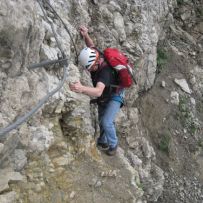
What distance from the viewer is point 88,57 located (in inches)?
296

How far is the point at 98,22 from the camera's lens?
9.66m

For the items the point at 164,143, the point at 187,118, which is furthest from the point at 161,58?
the point at 164,143

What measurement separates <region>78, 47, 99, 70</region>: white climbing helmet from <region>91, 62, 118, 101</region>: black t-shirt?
24 cm

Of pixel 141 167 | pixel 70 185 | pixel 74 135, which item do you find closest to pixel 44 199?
pixel 70 185

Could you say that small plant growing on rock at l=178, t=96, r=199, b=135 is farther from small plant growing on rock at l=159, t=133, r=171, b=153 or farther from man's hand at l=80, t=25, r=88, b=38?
man's hand at l=80, t=25, r=88, b=38

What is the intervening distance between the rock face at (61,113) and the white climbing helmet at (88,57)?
0.75 ft

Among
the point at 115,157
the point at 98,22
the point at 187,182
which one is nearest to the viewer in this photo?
the point at 115,157

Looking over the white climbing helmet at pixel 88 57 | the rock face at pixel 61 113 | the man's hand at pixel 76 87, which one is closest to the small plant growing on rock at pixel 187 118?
the rock face at pixel 61 113

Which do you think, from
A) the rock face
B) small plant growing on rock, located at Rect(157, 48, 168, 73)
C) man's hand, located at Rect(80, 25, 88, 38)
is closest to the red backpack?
the rock face

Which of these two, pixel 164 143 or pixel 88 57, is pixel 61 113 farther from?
pixel 164 143

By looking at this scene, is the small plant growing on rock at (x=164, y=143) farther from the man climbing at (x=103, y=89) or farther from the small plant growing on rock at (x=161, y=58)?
the man climbing at (x=103, y=89)

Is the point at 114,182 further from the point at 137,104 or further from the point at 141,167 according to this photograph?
the point at 137,104

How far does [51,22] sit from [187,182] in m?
7.19

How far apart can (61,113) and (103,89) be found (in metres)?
1.01
